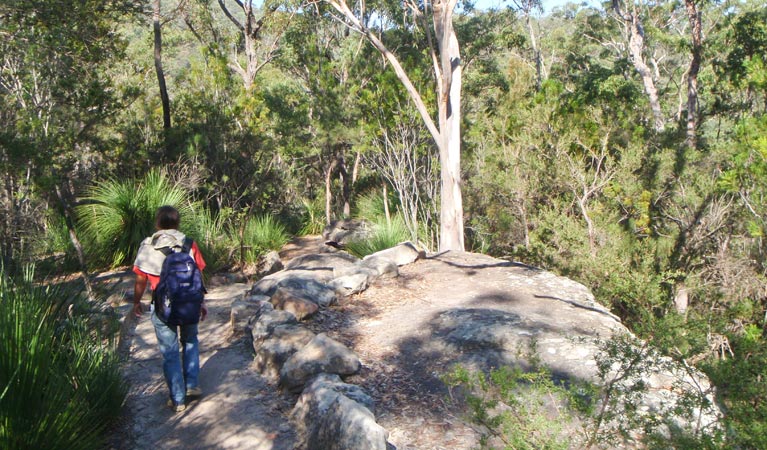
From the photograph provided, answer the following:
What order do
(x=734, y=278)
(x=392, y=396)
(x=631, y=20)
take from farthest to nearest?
(x=631, y=20), (x=734, y=278), (x=392, y=396)

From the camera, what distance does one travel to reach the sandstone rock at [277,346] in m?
4.80

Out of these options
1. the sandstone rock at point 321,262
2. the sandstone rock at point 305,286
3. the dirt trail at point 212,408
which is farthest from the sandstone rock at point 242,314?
the sandstone rock at point 321,262

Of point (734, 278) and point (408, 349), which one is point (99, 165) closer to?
point (408, 349)

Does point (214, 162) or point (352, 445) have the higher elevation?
point (214, 162)

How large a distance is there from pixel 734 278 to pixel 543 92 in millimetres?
4409

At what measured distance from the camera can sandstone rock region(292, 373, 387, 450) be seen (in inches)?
131

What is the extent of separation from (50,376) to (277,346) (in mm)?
1843

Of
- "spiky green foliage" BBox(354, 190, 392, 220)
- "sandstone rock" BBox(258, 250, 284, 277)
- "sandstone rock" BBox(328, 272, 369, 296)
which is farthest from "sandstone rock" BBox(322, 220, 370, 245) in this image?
"sandstone rock" BBox(328, 272, 369, 296)

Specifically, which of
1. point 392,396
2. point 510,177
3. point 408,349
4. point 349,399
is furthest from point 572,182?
point 349,399

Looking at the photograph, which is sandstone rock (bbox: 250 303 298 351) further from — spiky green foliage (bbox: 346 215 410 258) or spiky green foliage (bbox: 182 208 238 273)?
spiky green foliage (bbox: 346 215 410 258)

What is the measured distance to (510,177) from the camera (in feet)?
35.2

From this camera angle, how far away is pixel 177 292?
4.17m

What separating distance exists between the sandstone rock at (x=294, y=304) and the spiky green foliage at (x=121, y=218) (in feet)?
11.1

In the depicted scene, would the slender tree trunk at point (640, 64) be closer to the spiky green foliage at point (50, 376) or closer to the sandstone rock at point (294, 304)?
the sandstone rock at point (294, 304)
